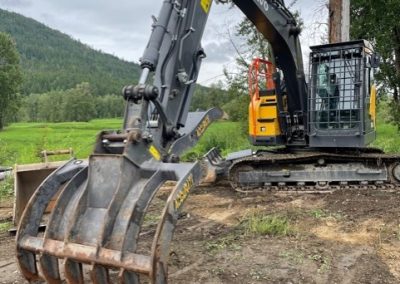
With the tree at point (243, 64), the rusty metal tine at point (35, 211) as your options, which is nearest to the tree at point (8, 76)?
the tree at point (243, 64)

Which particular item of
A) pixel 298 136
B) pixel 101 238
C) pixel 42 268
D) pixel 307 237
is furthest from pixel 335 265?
pixel 298 136

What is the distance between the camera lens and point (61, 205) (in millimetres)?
4059

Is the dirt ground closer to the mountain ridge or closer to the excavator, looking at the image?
the excavator

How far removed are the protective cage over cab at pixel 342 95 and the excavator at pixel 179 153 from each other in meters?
0.02

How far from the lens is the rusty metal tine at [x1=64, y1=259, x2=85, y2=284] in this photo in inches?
143

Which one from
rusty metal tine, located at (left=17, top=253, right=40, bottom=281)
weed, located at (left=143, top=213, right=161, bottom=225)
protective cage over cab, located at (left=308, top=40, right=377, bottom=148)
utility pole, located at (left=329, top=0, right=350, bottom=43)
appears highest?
utility pole, located at (left=329, top=0, right=350, bottom=43)

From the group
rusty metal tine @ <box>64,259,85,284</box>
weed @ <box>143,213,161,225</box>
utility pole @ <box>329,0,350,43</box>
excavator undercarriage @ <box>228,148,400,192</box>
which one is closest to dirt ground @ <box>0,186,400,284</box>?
weed @ <box>143,213,161,225</box>

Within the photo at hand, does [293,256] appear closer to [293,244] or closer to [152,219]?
[293,244]

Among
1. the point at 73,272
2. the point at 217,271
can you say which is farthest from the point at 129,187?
the point at 217,271

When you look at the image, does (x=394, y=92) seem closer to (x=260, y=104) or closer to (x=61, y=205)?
(x=260, y=104)

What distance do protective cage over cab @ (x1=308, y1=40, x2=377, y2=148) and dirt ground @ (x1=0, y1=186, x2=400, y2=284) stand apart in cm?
98

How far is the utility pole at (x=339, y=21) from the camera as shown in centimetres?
1142

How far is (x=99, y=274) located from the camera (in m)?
3.57

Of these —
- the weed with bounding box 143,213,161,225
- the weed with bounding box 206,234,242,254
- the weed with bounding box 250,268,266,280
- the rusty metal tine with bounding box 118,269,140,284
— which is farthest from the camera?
the weed with bounding box 143,213,161,225
